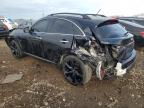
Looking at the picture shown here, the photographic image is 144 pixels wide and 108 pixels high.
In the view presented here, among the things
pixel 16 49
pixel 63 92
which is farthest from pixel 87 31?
pixel 16 49

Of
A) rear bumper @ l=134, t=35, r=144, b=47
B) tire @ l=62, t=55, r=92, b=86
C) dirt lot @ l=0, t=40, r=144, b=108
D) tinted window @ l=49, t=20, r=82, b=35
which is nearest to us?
dirt lot @ l=0, t=40, r=144, b=108

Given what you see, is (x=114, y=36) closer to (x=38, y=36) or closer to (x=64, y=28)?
(x=64, y=28)

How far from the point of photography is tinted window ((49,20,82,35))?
17.1ft

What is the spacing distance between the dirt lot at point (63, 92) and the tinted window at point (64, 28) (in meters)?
1.28

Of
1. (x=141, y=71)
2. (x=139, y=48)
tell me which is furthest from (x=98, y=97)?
(x=139, y=48)

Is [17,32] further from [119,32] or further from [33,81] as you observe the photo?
[119,32]

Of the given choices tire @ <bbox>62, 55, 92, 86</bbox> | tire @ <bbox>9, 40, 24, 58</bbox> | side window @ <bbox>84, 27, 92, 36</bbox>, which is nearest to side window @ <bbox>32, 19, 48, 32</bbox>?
tire @ <bbox>9, 40, 24, 58</bbox>

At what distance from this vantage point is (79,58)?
16.0 feet

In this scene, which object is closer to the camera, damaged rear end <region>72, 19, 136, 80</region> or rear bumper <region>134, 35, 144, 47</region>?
damaged rear end <region>72, 19, 136, 80</region>

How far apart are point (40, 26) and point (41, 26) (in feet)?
0.17

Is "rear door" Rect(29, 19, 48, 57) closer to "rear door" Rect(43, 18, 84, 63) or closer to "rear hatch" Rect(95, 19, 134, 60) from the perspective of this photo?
"rear door" Rect(43, 18, 84, 63)

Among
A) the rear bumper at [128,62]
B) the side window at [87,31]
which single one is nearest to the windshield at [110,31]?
the side window at [87,31]

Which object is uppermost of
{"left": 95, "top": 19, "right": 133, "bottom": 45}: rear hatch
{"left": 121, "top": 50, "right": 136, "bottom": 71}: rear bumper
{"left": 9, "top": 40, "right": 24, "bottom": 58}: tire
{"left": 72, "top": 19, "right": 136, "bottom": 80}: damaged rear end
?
{"left": 95, "top": 19, "right": 133, "bottom": 45}: rear hatch

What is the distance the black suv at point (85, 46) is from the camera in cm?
472
